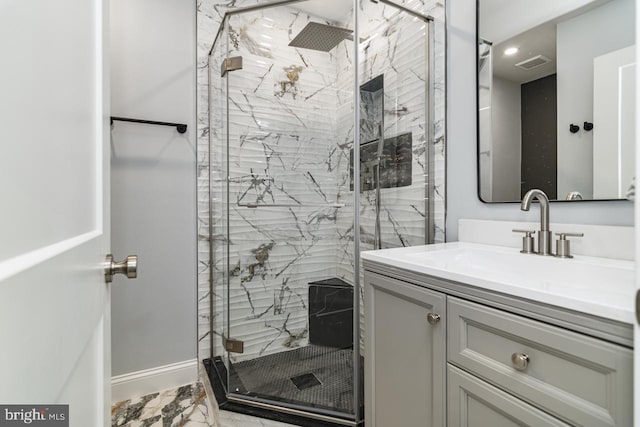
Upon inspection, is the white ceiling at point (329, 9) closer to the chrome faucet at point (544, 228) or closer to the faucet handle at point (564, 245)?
the chrome faucet at point (544, 228)

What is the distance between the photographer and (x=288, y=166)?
77.0 inches

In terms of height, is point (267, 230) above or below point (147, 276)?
above

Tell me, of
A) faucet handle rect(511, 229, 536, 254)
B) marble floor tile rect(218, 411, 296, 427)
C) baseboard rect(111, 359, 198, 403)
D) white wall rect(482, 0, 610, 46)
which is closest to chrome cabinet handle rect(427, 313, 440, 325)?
faucet handle rect(511, 229, 536, 254)

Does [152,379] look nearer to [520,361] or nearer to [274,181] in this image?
[274,181]

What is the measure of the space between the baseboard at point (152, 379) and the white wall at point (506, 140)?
188 cm

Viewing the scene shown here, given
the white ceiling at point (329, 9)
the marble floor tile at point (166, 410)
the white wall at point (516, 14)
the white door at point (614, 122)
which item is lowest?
the marble floor tile at point (166, 410)

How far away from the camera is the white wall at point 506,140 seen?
1241 millimetres

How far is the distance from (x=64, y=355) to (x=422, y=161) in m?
1.53

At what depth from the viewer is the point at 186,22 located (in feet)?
5.94

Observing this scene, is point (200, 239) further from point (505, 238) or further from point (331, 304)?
point (505, 238)

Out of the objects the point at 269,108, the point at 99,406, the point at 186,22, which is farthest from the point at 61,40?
the point at 186,22

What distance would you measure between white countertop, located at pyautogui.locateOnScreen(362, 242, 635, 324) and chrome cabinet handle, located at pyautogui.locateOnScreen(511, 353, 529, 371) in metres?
0.13

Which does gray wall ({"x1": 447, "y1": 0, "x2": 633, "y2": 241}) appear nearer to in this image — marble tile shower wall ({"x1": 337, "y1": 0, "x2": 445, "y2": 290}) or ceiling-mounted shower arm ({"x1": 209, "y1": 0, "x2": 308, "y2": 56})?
marble tile shower wall ({"x1": 337, "y1": 0, "x2": 445, "y2": 290})

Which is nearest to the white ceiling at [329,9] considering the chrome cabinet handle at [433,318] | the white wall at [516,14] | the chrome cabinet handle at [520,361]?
the white wall at [516,14]
